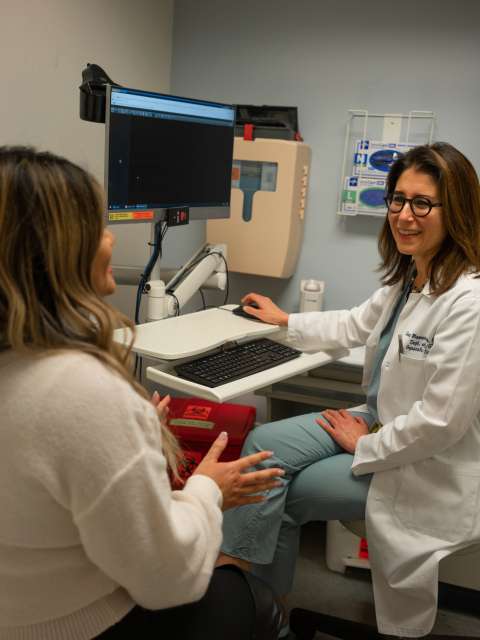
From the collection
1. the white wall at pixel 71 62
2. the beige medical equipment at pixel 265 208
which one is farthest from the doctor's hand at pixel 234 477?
the beige medical equipment at pixel 265 208

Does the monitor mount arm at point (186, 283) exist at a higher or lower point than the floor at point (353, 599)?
Result: higher

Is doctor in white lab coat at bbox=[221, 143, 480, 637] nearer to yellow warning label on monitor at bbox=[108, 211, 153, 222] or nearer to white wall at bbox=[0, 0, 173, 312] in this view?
yellow warning label on monitor at bbox=[108, 211, 153, 222]

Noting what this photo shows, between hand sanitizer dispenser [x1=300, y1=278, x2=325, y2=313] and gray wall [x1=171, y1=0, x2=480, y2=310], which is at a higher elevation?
gray wall [x1=171, y1=0, x2=480, y2=310]

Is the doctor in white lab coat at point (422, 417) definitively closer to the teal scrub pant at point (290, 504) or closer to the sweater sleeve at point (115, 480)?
the teal scrub pant at point (290, 504)

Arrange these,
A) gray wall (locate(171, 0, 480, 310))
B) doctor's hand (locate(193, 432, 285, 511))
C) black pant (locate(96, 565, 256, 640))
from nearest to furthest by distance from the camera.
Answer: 1. black pant (locate(96, 565, 256, 640))
2. doctor's hand (locate(193, 432, 285, 511))
3. gray wall (locate(171, 0, 480, 310))

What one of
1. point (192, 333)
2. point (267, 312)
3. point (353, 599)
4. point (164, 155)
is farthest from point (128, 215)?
point (353, 599)

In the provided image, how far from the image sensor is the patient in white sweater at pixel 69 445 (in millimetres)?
725

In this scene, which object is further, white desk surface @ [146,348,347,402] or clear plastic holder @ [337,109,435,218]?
clear plastic holder @ [337,109,435,218]

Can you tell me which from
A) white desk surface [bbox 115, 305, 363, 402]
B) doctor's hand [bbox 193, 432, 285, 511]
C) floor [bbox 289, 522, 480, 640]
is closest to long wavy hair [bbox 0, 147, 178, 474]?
doctor's hand [bbox 193, 432, 285, 511]

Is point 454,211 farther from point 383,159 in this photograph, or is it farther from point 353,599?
point 353,599

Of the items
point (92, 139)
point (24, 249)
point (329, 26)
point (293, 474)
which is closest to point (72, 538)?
point (24, 249)

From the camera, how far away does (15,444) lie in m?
0.73

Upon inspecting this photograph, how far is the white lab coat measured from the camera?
1.28 metres

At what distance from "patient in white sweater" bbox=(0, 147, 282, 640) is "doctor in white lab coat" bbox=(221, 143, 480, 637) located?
612 millimetres
